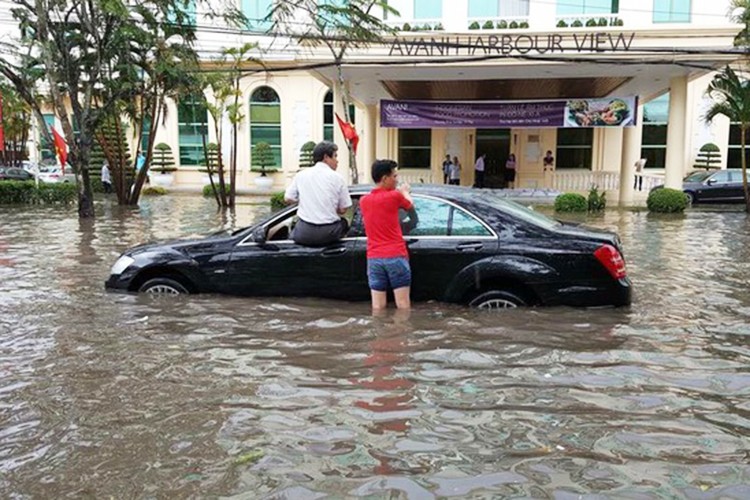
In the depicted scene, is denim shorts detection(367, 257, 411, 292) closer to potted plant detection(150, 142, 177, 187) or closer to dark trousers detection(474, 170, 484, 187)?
dark trousers detection(474, 170, 484, 187)

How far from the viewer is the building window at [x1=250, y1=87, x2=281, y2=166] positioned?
35875 mm

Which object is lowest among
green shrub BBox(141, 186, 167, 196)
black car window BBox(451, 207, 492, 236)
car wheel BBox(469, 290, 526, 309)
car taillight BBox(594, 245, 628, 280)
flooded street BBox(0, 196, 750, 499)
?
flooded street BBox(0, 196, 750, 499)

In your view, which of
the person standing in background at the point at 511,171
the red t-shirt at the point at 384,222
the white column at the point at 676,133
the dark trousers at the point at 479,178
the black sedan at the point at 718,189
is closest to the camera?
the red t-shirt at the point at 384,222

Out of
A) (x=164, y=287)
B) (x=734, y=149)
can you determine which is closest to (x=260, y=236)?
(x=164, y=287)

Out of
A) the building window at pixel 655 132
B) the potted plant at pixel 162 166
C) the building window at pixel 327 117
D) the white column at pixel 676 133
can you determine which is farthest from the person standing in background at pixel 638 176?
the potted plant at pixel 162 166

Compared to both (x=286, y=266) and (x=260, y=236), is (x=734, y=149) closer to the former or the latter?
(x=286, y=266)

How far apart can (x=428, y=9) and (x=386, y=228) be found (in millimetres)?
22202

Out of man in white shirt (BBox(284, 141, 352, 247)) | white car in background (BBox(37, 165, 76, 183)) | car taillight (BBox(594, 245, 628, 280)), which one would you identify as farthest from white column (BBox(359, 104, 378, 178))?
car taillight (BBox(594, 245, 628, 280))

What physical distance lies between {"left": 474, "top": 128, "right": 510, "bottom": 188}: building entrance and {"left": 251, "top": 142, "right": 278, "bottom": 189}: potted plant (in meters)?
10.8

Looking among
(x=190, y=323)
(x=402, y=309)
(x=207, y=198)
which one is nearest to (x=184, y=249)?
(x=190, y=323)

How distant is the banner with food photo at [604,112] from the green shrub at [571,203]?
3430 mm

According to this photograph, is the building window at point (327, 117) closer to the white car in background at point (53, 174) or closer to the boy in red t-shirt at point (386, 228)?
the white car in background at point (53, 174)

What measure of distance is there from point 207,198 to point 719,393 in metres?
25.5

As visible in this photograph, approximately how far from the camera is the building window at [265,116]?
118ft
